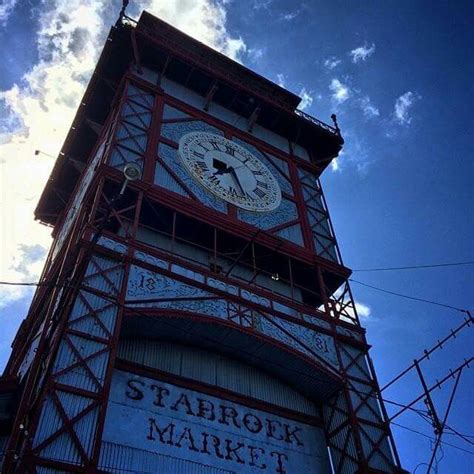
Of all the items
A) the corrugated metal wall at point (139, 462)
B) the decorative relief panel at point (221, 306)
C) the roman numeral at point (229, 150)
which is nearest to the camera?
the corrugated metal wall at point (139, 462)

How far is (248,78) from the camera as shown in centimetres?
2577

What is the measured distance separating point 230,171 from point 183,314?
7.63 meters

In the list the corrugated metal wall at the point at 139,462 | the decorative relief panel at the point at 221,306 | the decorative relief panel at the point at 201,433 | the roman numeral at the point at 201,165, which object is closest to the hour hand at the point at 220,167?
the roman numeral at the point at 201,165

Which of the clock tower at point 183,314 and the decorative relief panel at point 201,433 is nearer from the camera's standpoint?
the clock tower at point 183,314

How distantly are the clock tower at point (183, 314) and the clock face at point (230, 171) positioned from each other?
0.07 m

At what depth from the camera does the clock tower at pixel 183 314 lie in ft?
37.0

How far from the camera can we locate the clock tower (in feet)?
37.0

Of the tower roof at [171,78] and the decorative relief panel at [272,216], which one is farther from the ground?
the tower roof at [171,78]

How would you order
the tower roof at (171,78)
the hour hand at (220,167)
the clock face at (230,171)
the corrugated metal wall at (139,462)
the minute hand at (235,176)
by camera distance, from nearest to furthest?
the corrugated metal wall at (139,462), the clock face at (230,171), the hour hand at (220,167), the minute hand at (235,176), the tower roof at (171,78)

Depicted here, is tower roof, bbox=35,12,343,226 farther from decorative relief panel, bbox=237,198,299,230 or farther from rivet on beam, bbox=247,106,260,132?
decorative relief panel, bbox=237,198,299,230

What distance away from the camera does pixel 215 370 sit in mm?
14477

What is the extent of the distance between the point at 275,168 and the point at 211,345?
31.7 feet

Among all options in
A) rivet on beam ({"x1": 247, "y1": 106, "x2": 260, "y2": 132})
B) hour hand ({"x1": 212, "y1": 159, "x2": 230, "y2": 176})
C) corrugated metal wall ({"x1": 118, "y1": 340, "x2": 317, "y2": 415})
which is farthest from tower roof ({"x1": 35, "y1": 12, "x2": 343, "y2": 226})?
corrugated metal wall ({"x1": 118, "y1": 340, "x2": 317, "y2": 415})

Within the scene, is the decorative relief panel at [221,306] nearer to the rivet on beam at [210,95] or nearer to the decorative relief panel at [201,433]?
the decorative relief panel at [201,433]
